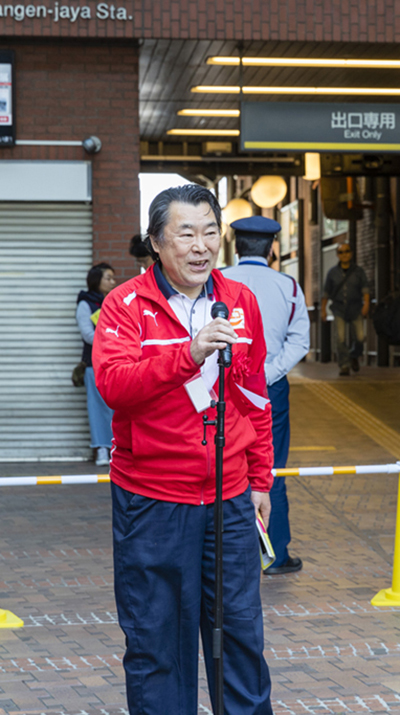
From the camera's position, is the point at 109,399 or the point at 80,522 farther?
the point at 80,522

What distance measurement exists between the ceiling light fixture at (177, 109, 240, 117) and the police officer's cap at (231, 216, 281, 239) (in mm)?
8612

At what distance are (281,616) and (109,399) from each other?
2.69 meters

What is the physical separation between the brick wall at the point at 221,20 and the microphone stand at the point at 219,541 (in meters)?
7.59

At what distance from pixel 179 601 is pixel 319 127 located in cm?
804

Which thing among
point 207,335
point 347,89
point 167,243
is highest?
point 347,89

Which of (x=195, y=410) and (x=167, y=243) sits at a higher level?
(x=167, y=243)

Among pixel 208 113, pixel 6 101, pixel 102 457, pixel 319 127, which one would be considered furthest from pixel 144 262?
pixel 208 113

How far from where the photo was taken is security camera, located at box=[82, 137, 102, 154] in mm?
9516

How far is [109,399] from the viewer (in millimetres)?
2652

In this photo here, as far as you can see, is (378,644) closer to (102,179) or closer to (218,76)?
(102,179)

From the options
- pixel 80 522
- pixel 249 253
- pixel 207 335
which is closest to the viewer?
pixel 207 335

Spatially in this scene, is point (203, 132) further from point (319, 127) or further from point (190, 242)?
point (190, 242)

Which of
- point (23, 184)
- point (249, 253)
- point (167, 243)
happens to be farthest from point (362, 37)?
point (167, 243)

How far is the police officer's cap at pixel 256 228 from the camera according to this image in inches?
215
